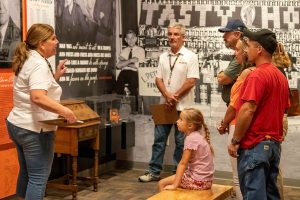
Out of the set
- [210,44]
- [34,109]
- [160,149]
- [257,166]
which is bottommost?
[160,149]

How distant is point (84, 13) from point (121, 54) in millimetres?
853

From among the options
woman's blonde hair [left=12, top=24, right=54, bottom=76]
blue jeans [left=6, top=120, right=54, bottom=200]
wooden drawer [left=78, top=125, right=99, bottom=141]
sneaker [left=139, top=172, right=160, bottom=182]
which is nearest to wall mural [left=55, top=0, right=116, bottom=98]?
wooden drawer [left=78, top=125, right=99, bottom=141]

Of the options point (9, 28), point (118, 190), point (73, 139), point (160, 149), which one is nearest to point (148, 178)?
point (160, 149)

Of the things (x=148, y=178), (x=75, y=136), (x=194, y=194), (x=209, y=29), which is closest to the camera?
(x=194, y=194)

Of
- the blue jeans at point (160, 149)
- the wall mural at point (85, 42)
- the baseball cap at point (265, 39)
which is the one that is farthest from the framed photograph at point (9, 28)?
the baseball cap at point (265, 39)

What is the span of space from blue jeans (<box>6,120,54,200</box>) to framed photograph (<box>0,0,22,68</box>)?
123cm

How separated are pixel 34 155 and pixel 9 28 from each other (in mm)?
1608

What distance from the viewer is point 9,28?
459cm

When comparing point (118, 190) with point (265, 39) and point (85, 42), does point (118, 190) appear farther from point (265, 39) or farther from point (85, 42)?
point (265, 39)

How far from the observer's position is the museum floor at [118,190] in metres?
5.04

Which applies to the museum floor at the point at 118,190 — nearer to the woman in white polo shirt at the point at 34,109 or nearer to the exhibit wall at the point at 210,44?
the exhibit wall at the point at 210,44

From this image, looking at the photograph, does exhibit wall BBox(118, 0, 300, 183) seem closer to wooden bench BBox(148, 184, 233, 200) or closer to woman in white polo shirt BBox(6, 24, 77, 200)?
wooden bench BBox(148, 184, 233, 200)

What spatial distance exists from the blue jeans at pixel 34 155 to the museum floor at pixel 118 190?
1430 millimetres

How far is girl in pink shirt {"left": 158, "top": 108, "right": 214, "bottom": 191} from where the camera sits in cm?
379
